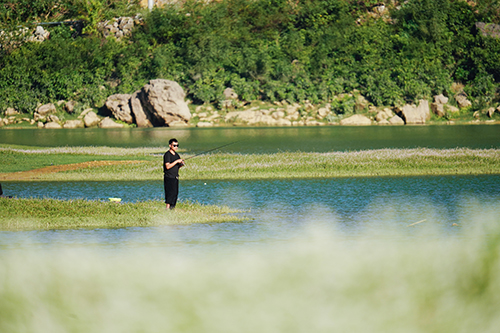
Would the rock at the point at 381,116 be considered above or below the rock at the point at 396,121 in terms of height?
above

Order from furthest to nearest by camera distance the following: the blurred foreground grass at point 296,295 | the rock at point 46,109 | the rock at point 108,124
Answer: the rock at point 46,109 → the rock at point 108,124 → the blurred foreground grass at point 296,295

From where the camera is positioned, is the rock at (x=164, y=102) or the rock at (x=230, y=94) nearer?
the rock at (x=164, y=102)

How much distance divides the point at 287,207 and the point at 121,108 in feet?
209

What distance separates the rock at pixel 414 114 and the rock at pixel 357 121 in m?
4.75

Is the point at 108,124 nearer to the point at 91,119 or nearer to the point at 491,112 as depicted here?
the point at 91,119

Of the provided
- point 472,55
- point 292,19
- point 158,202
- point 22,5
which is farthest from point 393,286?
point 22,5

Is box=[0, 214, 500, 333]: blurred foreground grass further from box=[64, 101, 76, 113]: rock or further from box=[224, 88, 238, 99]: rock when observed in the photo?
box=[64, 101, 76, 113]: rock

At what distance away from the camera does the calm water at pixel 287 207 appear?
522 inches

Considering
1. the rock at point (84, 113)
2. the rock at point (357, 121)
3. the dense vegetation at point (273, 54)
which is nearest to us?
the rock at point (357, 121)

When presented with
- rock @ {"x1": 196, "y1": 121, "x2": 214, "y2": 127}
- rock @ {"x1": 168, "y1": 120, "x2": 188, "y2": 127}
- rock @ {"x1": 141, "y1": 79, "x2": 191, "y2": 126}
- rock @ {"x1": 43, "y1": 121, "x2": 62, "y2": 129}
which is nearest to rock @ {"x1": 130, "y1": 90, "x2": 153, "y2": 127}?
rock @ {"x1": 141, "y1": 79, "x2": 191, "y2": 126}

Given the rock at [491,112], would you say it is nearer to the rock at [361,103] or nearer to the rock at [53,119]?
the rock at [361,103]

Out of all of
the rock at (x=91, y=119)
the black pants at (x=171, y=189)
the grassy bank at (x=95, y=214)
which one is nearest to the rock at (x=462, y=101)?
the rock at (x=91, y=119)

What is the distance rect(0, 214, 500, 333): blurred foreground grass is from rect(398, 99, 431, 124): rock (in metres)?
77.3

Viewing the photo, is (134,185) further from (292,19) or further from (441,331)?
(292,19)
